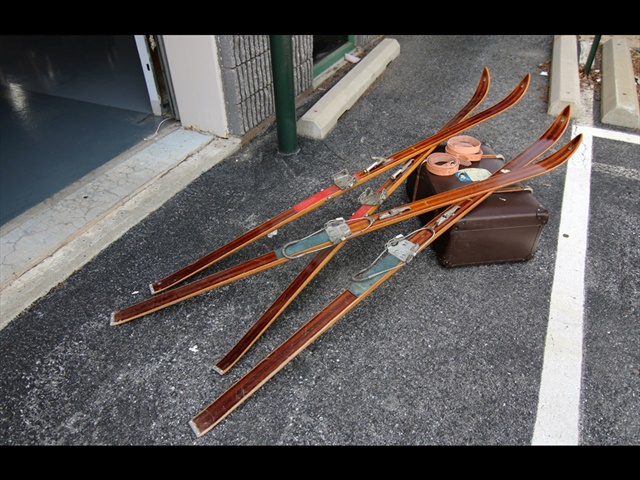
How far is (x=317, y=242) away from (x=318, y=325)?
412 millimetres

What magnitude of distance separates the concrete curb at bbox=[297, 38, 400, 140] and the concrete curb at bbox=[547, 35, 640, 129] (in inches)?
70.1

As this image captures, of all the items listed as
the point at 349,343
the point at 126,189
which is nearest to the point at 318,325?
the point at 349,343

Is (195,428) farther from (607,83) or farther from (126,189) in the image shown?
(607,83)

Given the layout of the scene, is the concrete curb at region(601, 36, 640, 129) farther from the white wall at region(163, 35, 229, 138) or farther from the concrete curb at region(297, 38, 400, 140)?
the white wall at region(163, 35, 229, 138)

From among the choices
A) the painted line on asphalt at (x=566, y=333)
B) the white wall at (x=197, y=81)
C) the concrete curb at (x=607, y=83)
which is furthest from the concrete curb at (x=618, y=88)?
the white wall at (x=197, y=81)

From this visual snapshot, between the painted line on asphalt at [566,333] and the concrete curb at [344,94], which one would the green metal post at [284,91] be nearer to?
the concrete curb at [344,94]

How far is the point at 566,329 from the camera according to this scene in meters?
2.15

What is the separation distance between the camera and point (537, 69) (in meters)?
4.95

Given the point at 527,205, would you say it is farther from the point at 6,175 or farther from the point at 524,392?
the point at 6,175

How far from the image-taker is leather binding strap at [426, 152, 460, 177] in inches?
96.7

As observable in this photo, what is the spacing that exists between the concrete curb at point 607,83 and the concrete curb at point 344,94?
5.84ft

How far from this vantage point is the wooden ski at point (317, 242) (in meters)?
2.08

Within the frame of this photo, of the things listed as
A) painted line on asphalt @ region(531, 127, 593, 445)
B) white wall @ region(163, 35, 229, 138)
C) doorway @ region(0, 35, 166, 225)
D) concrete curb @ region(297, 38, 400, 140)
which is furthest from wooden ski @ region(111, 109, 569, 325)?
white wall @ region(163, 35, 229, 138)
